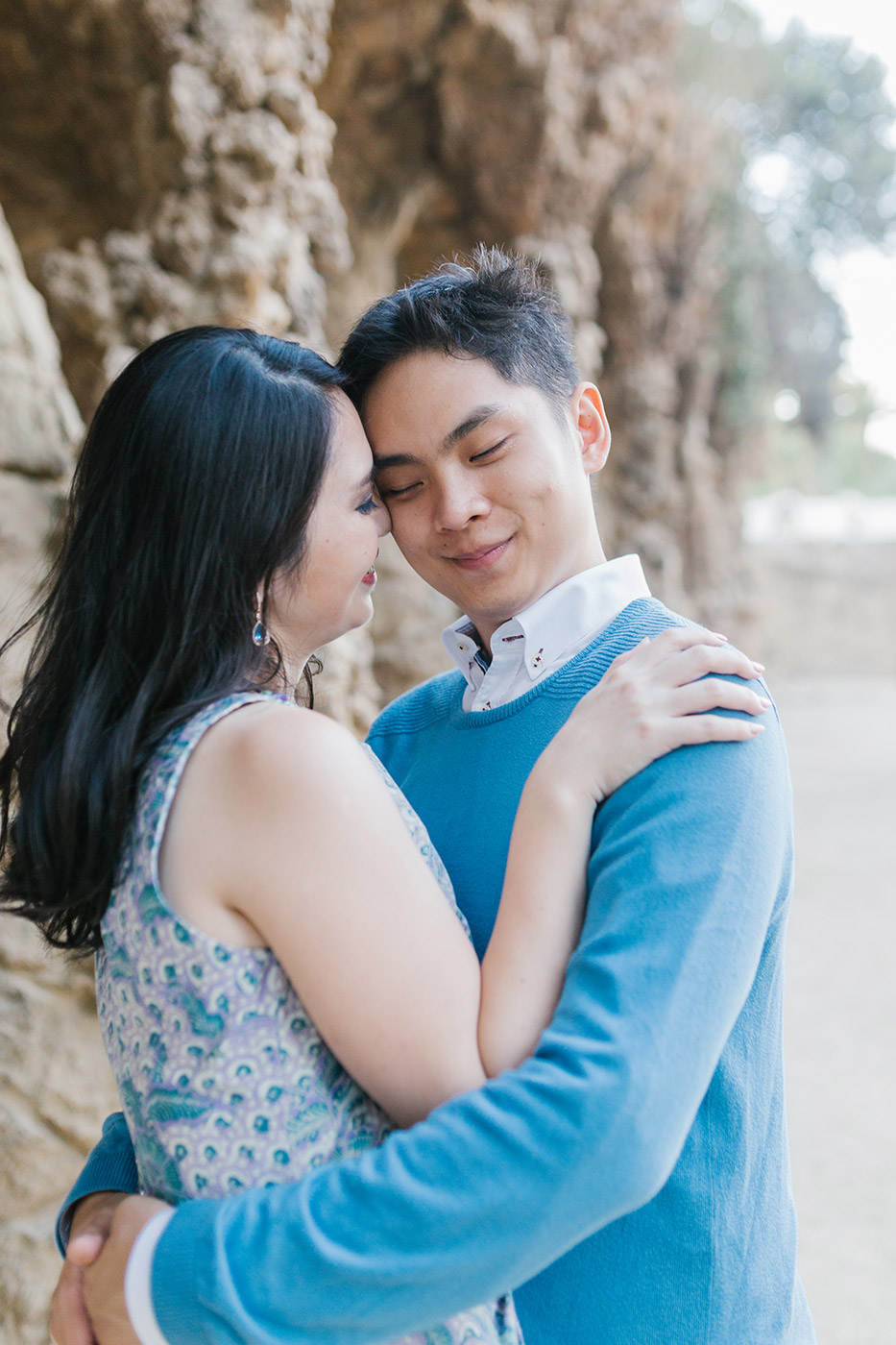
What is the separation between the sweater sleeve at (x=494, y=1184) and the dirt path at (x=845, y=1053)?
11.5 feet

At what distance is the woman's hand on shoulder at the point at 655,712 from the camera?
1099mm

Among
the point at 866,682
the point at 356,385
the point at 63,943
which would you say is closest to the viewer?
the point at 63,943

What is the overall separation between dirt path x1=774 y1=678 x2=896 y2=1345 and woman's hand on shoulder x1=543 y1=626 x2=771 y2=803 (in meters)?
3.54

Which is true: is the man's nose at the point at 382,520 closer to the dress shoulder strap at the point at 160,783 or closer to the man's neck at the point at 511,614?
the man's neck at the point at 511,614

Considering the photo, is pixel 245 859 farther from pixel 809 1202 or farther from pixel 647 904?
pixel 809 1202

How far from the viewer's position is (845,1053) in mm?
5602

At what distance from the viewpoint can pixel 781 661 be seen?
70.6 feet

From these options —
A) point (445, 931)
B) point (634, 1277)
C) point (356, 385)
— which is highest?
point (356, 385)

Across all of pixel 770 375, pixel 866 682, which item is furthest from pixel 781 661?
pixel 770 375

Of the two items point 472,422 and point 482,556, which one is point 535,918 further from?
point 472,422

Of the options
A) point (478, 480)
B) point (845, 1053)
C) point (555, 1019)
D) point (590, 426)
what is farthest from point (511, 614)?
point (845, 1053)

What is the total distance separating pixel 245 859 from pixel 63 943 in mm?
465

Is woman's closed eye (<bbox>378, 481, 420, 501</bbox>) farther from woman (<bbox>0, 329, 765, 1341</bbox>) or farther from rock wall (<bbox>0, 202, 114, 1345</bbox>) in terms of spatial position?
rock wall (<bbox>0, 202, 114, 1345</bbox>)

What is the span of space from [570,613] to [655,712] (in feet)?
1.23
